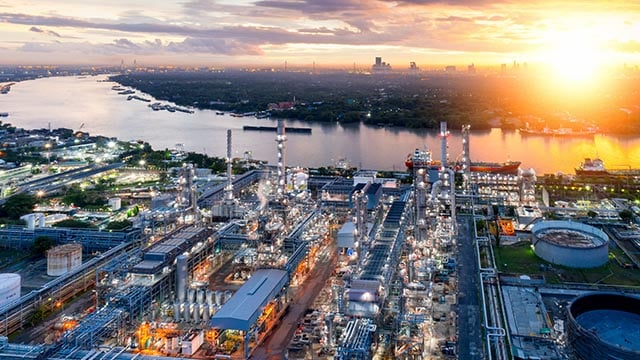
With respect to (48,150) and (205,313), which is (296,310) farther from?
(48,150)

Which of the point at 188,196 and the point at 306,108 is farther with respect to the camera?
the point at 306,108

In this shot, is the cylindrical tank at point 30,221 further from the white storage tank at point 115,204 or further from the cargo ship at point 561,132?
the cargo ship at point 561,132

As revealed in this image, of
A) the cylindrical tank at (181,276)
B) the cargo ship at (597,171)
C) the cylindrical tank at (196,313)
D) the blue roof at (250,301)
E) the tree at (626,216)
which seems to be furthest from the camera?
the cargo ship at (597,171)

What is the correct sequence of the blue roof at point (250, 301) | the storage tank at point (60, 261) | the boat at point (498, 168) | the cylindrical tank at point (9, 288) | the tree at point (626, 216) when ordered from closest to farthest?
the blue roof at point (250, 301) < the cylindrical tank at point (9, 288) < the storage tank at point (60, 261) < the tree at point (626, 216) < the boat at point (498, 168)

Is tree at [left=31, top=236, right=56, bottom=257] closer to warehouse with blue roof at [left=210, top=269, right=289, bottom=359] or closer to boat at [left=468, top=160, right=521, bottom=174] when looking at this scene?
warehouse with blue roof at [left=210, top=269, right=289, bottom=359]

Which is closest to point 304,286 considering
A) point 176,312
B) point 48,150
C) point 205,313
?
point 205,313

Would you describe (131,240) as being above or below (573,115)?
below

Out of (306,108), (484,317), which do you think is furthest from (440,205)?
(306,108)

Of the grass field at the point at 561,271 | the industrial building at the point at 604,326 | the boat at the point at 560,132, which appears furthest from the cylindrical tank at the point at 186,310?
the boat at the point at 560,132

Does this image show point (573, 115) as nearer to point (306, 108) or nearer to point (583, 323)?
point (306, 108)
